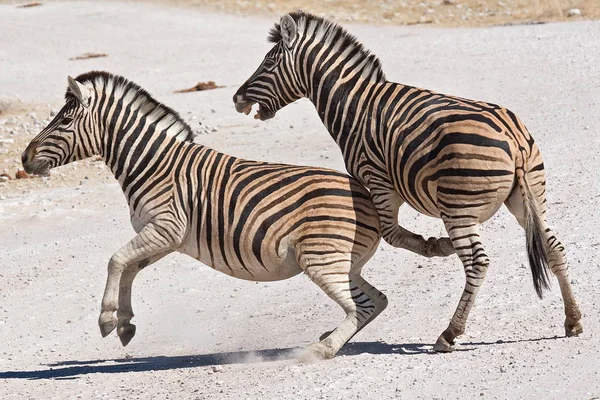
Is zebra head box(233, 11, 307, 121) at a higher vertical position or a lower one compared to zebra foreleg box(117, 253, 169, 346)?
higher

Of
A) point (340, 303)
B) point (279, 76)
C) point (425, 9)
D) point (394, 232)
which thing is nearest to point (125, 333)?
point (340, 303)

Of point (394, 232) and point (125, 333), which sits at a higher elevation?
point (394, 232)

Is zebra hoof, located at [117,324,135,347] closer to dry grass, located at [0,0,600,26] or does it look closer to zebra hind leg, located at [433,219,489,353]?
zebra hind leg, located at [433,219,489,353]

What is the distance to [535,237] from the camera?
8.20 meters

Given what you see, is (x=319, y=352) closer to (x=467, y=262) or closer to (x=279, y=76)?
(x=467, y=262)

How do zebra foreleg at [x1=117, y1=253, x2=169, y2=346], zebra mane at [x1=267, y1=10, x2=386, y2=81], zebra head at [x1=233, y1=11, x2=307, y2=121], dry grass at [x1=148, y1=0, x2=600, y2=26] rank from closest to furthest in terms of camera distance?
zebra foreleg at [x1=117, y1=253, x2=169, y2=346], zebra mane at [x1=267, y1=10, x2=386, y2=81], zebra head at [x1=233, y1=11, x2=307, y2=121], dry grass at [x1=148, y1=0, x2=600, y2=26]

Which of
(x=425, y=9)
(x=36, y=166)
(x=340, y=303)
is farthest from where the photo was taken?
(x=425, y=9)

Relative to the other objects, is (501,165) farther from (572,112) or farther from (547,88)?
(547,88)

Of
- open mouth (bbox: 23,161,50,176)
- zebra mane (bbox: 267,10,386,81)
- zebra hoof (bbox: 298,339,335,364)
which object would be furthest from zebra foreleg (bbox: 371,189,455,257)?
open mouth (bbox: 23,161,50,176)

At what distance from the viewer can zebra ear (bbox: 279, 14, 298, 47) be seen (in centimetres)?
918

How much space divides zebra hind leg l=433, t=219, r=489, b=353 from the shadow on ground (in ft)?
0.87

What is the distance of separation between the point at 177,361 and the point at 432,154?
8.59 feet

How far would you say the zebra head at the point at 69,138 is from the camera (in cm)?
894

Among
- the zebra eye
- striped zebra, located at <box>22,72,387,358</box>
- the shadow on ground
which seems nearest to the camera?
striped zebra, located at <box>22,72,387,358</box>
